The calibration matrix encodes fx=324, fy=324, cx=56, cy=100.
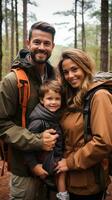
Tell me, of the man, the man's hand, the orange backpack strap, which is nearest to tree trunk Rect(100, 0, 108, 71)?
the man

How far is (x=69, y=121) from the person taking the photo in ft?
10.6

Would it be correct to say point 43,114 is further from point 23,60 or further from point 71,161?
point 23,60

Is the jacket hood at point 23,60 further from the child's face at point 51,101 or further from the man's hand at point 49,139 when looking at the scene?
the man's hand at point 49,139

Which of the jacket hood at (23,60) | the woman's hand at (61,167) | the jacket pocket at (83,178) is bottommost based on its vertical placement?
the jacket pocket at (83,178)

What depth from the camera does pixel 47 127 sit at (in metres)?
3.30

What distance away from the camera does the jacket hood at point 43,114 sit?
328 centimetres

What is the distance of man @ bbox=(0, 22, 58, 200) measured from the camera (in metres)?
3.26

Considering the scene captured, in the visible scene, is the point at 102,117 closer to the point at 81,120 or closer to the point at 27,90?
the point at 81,120

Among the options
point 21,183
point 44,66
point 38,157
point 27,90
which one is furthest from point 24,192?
point 44,66

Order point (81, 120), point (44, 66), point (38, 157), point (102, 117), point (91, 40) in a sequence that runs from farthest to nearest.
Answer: point (91, 40) < point (44, 66) < point (38, 157) < point (81, 120) < point (102, 117)

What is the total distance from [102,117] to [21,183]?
119cm

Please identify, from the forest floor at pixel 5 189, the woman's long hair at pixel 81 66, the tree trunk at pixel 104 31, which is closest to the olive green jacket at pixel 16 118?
the woman's long hair at pixel 81 66

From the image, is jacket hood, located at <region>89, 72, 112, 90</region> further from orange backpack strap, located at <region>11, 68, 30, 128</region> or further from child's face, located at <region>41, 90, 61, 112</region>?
orange backpack strap, located at <region>11, 68, 30, 128</region>

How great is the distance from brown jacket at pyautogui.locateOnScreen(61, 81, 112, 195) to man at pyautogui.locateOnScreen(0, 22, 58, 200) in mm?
201
